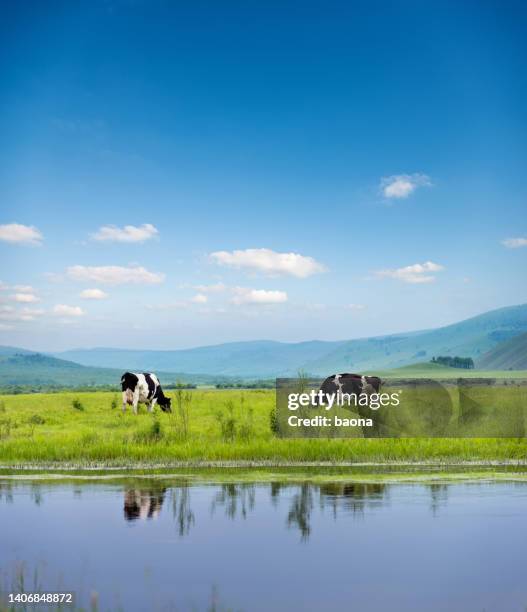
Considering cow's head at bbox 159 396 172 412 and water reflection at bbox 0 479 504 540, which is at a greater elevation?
cow's head at bbox 159 396 172 412

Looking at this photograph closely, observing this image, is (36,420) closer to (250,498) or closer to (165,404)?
(165,404)

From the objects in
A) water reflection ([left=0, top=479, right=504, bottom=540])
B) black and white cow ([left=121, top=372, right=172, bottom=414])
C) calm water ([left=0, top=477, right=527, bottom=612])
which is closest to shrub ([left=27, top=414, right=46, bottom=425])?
black and white cow ([left=121, top=372, right=172, bottom=414])

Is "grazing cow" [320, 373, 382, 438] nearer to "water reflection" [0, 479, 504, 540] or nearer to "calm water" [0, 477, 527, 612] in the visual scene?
"water reflection" [0, 479, 504, 540]

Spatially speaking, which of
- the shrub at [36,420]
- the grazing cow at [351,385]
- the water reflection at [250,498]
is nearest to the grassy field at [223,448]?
the water reflection at [250,498]

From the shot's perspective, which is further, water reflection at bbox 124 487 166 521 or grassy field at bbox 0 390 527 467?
grassy field at bbox 0 390 527 467

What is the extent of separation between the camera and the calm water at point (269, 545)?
12883 millimetres

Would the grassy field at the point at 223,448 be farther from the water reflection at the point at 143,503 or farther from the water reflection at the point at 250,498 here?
the water reflection at the point at 143,503

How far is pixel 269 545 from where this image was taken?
628 inches

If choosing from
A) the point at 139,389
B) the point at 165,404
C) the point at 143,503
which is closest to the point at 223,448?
the point at 143,503

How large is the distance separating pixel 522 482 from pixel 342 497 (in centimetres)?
566

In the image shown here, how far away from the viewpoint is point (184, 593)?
42.3 feet

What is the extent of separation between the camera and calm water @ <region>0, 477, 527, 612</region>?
507 inches

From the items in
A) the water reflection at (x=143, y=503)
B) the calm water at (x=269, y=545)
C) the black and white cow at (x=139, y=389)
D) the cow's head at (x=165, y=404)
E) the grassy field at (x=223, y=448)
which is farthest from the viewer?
the cow's head at (x=165, y=404)

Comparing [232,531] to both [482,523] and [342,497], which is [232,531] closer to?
[342,497]
